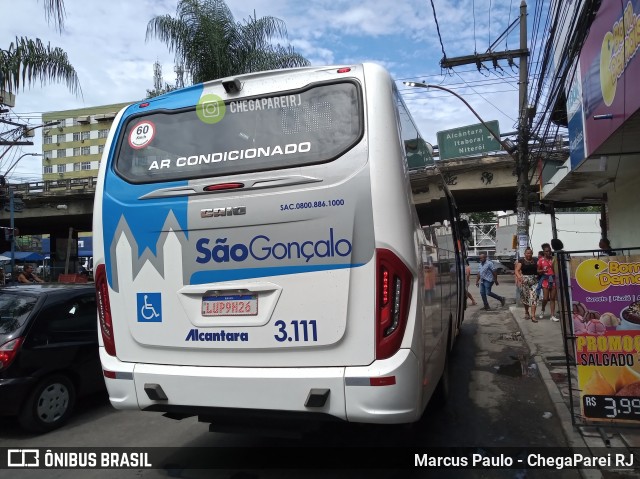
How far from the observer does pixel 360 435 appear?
4.71 m

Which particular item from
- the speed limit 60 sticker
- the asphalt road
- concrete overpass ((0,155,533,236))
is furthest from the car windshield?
concrete overpass ((0,155,533,236))

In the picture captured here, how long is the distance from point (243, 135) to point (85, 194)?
93.9 ft

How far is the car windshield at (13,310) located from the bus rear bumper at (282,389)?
2300 millimetres

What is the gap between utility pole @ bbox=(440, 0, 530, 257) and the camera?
15.1m

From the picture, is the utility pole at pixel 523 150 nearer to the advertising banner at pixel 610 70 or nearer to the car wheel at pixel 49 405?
the advertising banner at pixel 610 70

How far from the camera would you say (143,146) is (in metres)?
3.88

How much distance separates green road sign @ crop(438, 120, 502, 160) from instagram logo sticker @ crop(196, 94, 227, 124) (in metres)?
20.8

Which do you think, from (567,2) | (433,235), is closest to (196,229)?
(433,235)

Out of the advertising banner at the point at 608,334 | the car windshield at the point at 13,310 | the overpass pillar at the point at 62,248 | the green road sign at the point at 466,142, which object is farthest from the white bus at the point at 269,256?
the overpass pillar at the point at 62,248

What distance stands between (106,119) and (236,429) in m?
82.8

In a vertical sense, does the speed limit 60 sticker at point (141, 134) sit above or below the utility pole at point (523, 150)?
below

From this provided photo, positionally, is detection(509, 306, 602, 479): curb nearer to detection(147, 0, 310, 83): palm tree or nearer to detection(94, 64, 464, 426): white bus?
detection(94, 64, 464, 426): white bus

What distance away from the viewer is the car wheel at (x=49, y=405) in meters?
4.96

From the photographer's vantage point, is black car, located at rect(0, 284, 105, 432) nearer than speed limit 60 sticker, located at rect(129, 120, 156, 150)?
No
